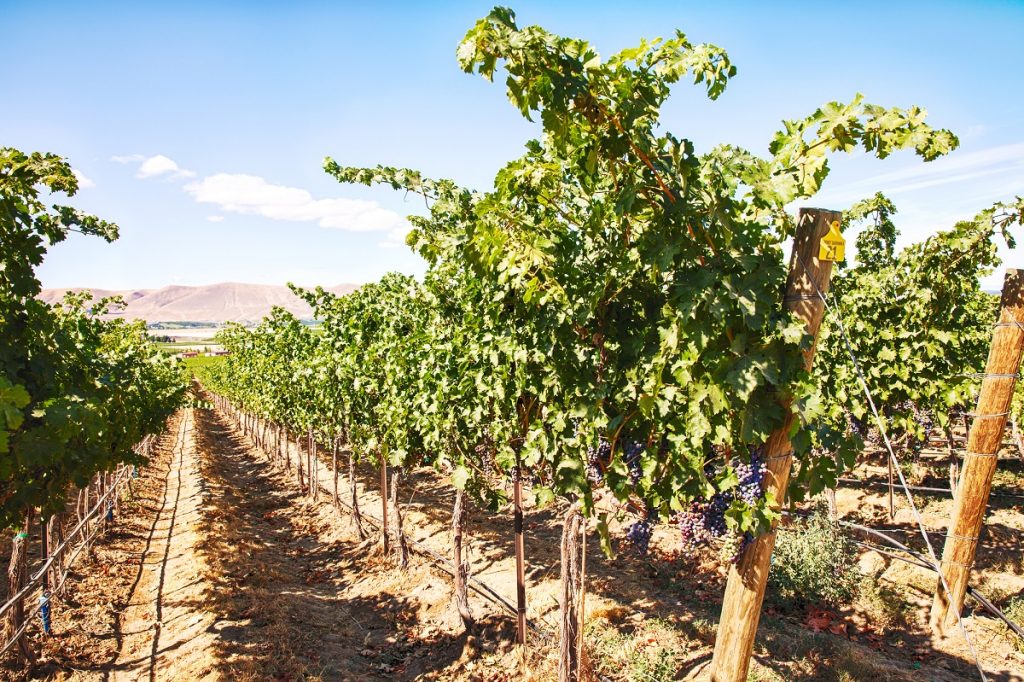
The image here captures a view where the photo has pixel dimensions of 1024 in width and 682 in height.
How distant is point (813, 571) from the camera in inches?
296

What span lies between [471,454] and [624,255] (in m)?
3.30

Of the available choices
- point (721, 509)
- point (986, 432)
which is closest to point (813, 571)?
point (986, 432)

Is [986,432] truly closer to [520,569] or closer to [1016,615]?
[1016,615]

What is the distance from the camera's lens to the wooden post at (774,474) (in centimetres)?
256

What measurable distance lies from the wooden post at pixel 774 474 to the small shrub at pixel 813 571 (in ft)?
17.1

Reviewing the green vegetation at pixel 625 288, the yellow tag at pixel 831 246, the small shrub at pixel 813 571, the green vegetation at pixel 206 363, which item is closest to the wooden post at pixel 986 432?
the small shrub at pixel 813 571

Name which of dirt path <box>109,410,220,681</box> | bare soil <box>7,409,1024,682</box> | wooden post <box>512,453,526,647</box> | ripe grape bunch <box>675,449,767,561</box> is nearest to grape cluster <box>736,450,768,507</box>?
ripe grape bunch <box>675,449,767,561</box>

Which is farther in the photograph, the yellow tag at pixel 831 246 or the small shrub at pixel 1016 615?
the small shrub at pixel 1016 615

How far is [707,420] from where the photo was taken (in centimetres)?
286

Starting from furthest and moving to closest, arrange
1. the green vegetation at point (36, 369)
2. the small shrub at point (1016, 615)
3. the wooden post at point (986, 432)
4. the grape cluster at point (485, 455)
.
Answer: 1. the small shrub at point (1016, 615)
2. the grape cluster at point (485, 455)
3. the wooden post at point (986, 432)
4. the green vegetation at point (36, 369)

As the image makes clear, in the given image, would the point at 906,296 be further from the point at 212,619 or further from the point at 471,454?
the point at 212,619

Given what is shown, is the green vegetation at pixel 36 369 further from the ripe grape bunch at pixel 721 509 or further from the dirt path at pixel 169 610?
A: the ripe grape bunch at pixel 721 509

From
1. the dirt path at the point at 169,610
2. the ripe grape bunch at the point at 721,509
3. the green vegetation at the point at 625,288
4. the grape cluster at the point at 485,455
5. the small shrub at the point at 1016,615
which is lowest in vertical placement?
the dirt path at the point at 169,610

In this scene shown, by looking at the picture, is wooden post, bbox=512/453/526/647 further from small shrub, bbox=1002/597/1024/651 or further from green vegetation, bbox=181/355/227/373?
green vegetation, bbox=181/355/227/373
